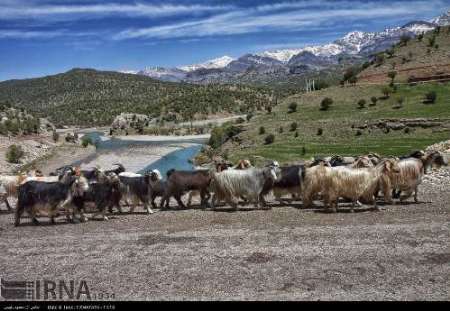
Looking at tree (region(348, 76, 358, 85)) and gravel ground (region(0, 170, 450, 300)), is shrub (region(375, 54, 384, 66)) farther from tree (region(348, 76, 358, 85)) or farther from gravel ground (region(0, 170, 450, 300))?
gravel ground (region(0, 170, 450, 300))

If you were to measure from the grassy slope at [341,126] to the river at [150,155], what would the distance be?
6367mm

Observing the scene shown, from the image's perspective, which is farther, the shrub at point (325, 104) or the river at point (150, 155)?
the shrub at point (325, 104)

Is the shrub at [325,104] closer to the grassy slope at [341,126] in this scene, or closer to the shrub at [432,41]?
the grassy slope at [341,126]

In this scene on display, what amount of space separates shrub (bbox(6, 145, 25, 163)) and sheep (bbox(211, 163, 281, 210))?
149 feet

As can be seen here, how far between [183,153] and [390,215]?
52.9 m

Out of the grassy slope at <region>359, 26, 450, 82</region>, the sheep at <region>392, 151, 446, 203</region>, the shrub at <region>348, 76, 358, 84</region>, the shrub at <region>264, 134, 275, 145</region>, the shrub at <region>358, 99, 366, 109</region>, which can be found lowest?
the sheep at <region>392, 151, 446, 203</region>

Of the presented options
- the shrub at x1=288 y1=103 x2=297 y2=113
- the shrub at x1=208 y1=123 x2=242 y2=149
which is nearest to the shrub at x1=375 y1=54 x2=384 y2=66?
the shrub at x1=288 y1=103 x2=297 y2=113

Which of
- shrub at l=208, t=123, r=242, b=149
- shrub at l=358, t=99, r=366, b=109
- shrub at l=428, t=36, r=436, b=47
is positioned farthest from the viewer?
shrub at l=428, t=36, r=436, b=47

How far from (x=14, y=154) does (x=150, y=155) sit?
16.1m

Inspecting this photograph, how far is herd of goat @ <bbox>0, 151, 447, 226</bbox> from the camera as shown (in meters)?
14.5

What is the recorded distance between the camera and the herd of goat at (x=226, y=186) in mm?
14508

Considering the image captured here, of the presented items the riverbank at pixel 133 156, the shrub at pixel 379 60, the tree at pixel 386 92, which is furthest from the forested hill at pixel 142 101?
the tree at pixel 386 92

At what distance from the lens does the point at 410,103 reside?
55656mm
